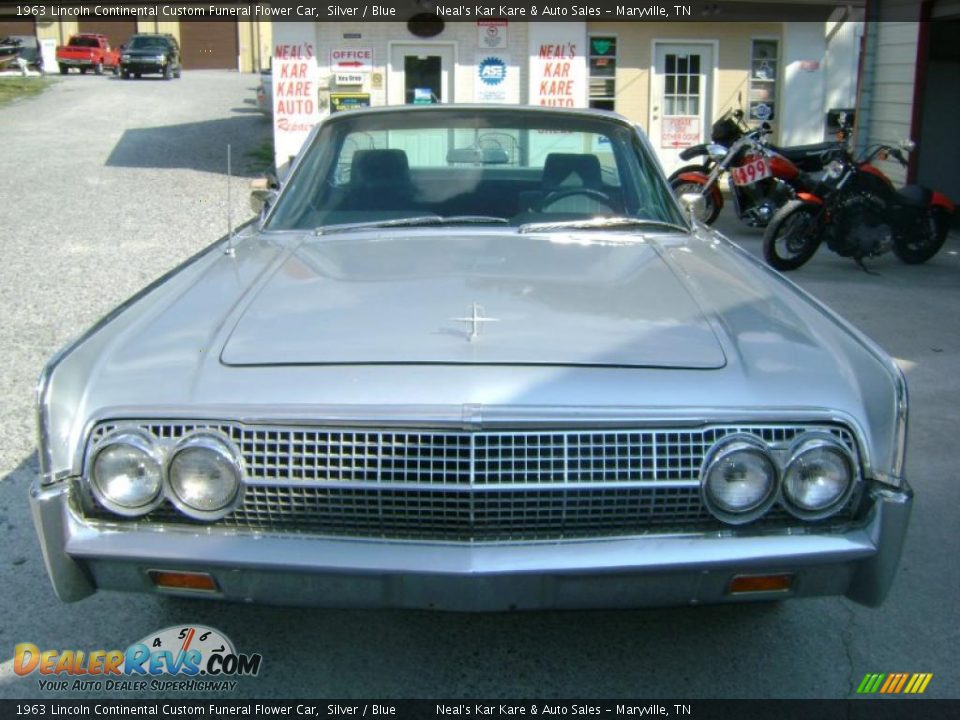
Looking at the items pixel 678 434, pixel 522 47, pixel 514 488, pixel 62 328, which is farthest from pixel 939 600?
pixel 522 47

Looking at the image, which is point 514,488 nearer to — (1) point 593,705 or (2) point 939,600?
(1) point 593,705

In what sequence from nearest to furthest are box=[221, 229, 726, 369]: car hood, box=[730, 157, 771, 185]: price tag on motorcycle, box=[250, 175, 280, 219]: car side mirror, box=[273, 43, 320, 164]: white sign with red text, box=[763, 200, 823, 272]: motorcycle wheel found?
box=[221, 229, 726, 369]: car hood
box=[250, 175, 280, 219]: car side mirror
box=[763, 200, 823, 272]: motorcycle wheel
box=[730, 157, 771, 185]: price tag on motorcycle
box=[273, 43, 320, 164]: white sign with red text

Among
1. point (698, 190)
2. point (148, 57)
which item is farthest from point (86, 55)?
point (698, 190)

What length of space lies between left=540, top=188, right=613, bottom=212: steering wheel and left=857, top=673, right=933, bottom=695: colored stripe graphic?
6.23 feet

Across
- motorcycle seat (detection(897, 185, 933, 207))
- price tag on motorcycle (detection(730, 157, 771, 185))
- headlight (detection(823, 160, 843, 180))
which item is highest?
headlight (detection(823, 160, 843, 180))

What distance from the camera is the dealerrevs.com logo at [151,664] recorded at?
116 inches

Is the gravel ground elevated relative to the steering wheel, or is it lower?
lower

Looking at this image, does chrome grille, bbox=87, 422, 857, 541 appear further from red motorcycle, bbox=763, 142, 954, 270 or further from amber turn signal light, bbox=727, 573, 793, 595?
red motorcycle, bbox=763, 142, 954, 270

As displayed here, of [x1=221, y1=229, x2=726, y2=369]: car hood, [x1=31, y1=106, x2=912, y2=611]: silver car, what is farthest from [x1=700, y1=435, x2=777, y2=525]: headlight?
[x1=221, y1=229, x2=726, y2=369]: car hood

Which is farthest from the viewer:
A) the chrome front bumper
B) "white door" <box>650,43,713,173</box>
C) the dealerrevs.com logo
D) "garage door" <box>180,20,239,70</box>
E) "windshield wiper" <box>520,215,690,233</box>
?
"garage door" <box>180,20,239,70</box>

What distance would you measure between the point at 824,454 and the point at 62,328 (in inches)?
215

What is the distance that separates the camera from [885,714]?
2.85 meters

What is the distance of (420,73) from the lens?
15.1 meters

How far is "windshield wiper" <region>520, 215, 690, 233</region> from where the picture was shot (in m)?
3.79
